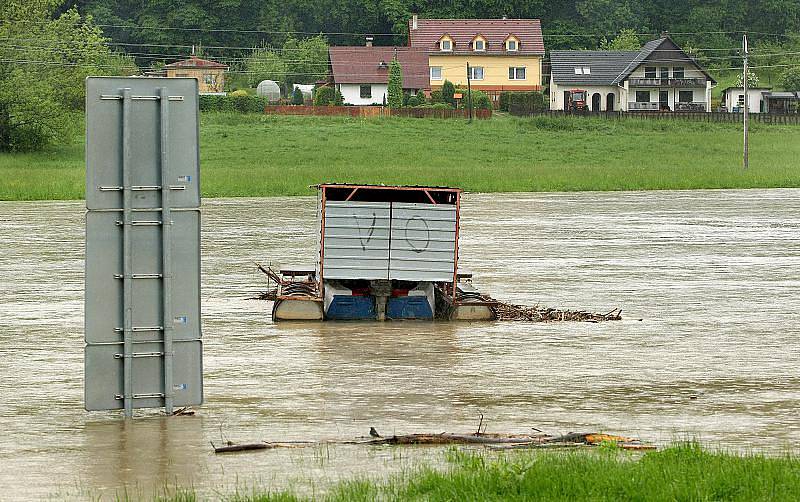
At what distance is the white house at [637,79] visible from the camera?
119375 millimetres

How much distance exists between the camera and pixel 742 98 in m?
117

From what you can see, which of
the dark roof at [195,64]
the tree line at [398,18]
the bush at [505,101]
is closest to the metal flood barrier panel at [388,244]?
the bush at [505,101]

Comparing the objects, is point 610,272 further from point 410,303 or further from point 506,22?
point 506,22

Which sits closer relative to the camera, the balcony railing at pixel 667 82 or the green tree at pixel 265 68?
the balcony railing at pixel 667 82

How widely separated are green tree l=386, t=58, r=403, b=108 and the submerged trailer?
3632 inches

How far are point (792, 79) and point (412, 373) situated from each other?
116 meters

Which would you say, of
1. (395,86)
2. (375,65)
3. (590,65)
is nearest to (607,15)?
(590,65)

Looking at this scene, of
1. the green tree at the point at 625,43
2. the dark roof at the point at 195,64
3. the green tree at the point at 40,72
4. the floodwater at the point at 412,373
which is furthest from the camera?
the green tree at the point at 625,43

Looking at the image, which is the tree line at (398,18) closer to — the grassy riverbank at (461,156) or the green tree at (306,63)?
the green tree at (306,63)

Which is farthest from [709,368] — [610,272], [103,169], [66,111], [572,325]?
[66,111]

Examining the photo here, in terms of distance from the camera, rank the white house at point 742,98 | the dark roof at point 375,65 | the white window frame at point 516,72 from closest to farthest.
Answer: the white house at point 742,98 → the dark roof at point 375,65 → the white window frame at point 516,72

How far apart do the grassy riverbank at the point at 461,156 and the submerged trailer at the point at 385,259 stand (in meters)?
37.5

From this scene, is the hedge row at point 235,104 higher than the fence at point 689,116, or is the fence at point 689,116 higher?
the hedge row at point 235,104

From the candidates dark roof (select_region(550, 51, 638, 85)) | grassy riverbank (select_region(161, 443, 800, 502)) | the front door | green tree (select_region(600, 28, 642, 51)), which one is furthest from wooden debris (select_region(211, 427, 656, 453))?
green tree (select_region(600, 28, 642, 51))
